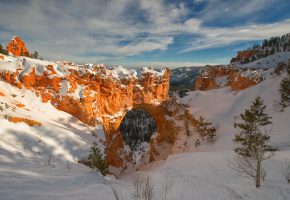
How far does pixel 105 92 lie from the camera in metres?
42.4

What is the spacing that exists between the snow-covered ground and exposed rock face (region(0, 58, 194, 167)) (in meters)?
2.09

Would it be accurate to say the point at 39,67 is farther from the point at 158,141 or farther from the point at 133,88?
the point at 158,141

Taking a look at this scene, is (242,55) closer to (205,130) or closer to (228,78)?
(228,78)

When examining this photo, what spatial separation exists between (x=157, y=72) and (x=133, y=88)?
770 cm

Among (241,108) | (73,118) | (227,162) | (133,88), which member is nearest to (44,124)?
(73,118)

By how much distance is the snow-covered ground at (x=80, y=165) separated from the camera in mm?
11156

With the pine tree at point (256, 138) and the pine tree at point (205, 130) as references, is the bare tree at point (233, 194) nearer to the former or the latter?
the pine tree at point (256, 138)

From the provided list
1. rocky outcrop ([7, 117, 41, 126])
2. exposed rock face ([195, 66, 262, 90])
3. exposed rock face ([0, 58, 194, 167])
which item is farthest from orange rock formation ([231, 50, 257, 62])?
rocky outcrop ([7, 117, 41, 126])

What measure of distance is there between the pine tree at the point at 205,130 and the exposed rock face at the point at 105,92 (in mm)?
5557

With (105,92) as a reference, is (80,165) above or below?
below

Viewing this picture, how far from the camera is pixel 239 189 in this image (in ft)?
51.0

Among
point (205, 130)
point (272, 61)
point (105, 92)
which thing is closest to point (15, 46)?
point (105, 92)

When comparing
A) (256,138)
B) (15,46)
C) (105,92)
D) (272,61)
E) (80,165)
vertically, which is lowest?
(80,165)

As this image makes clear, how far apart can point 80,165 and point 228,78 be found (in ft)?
174
